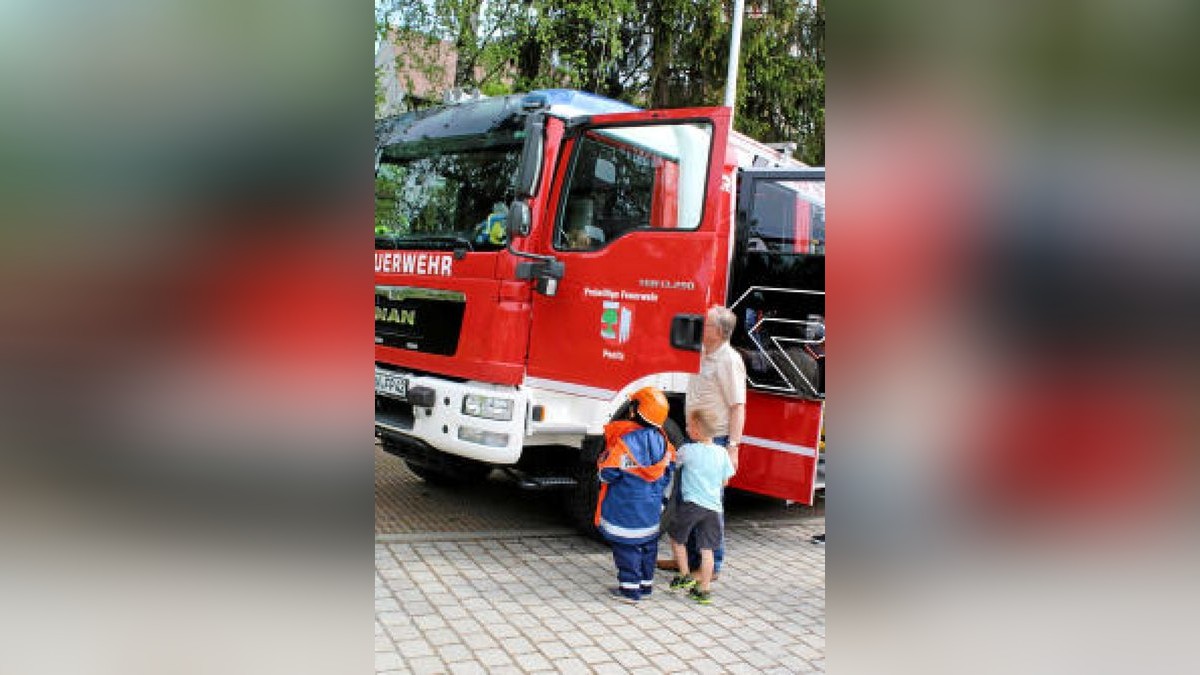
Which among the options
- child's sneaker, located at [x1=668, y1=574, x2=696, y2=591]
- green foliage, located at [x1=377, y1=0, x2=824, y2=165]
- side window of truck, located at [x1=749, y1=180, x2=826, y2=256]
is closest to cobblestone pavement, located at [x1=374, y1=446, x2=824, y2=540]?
child's sneaker, located at [x1=668, y1=574, x2=696, y2=591]

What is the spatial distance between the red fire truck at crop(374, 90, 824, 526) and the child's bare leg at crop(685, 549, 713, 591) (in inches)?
37.5

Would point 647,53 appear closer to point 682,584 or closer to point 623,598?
point 682,584

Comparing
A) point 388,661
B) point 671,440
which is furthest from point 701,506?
point 388,661

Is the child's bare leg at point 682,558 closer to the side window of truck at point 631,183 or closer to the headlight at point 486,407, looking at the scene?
the headlight at point 486,407

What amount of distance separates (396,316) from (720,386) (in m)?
2.23

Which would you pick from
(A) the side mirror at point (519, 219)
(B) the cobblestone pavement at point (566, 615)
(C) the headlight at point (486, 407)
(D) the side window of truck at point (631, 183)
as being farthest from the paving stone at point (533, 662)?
(D) the side window of truck at point (631, 183)

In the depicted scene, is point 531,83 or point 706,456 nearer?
point 706,456

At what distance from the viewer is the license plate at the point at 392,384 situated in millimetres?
5066

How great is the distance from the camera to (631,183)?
484cm

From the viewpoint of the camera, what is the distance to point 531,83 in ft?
33.4
